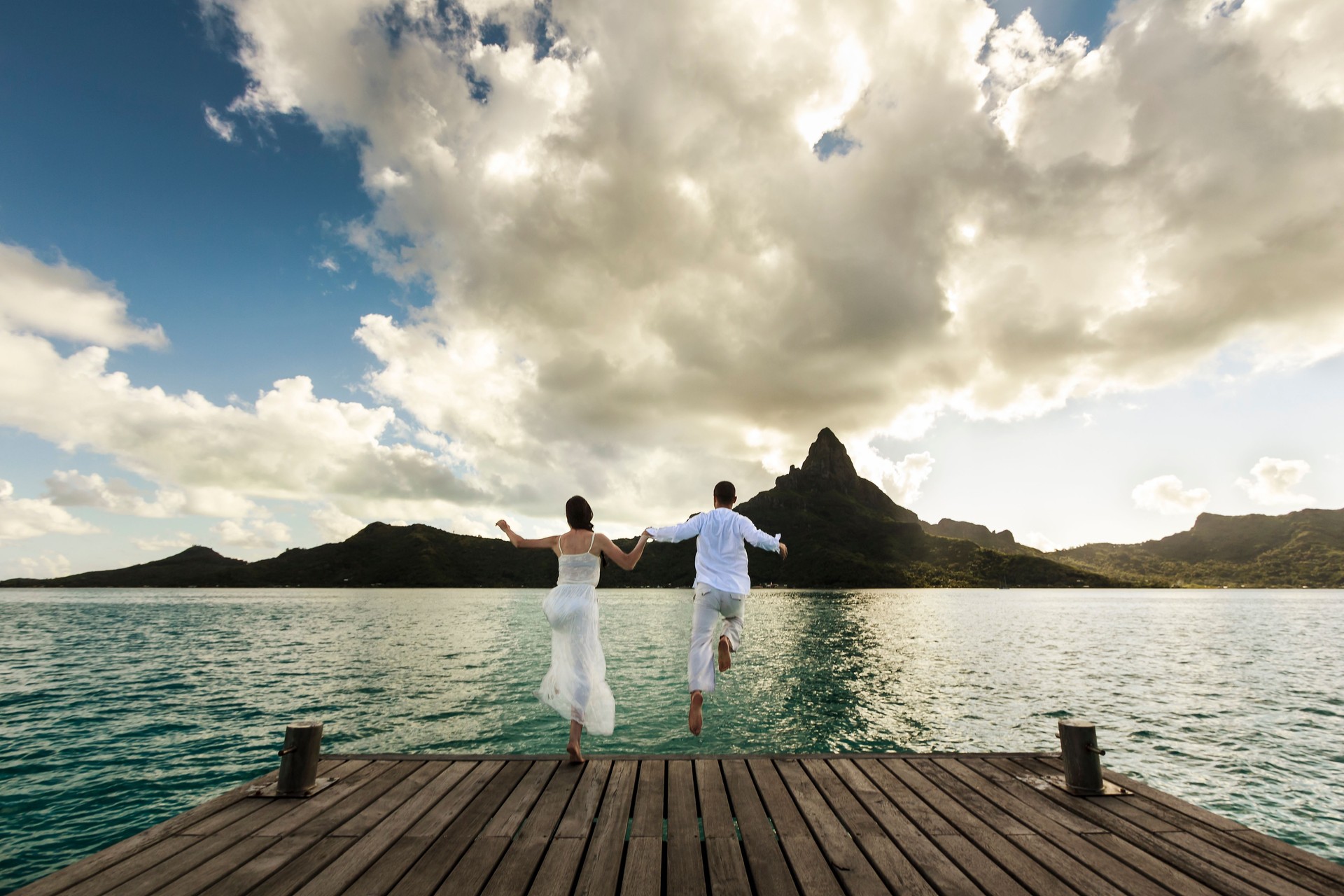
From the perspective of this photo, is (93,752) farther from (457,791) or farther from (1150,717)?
(1150,717)

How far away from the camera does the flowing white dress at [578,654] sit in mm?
8602

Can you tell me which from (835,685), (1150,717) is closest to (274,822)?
(835,685)

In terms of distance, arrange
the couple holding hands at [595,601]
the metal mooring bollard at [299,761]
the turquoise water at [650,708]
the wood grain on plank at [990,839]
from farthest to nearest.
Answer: the turquoise water at [650,708] < the couple holding hands at [595,601] < the metal mooring bollard at [299,761] < the wood grain on plank at [990,839]

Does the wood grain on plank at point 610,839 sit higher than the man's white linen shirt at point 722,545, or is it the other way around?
the man's white linen shirt at point 722,545

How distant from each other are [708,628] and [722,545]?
54.9 inches

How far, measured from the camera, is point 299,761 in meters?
7.53

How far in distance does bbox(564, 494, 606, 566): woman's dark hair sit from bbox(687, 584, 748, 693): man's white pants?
82.0 inches

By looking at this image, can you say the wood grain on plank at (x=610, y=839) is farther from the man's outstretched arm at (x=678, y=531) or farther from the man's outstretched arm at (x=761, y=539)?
the man's outstretched arm at (x=761, y=539)

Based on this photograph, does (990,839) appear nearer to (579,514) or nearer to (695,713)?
(695,713)

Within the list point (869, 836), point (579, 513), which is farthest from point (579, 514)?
point (869, 836)

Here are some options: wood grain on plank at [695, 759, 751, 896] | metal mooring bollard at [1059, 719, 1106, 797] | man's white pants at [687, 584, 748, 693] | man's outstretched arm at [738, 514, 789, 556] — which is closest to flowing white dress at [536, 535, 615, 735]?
man's white pants at [687, 584, 748, 693]

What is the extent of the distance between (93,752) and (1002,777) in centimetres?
2592

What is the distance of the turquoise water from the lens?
50.7 ft

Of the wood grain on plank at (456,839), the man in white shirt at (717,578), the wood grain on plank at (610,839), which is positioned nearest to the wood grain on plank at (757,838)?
the wood grain on plank at (610,839)
